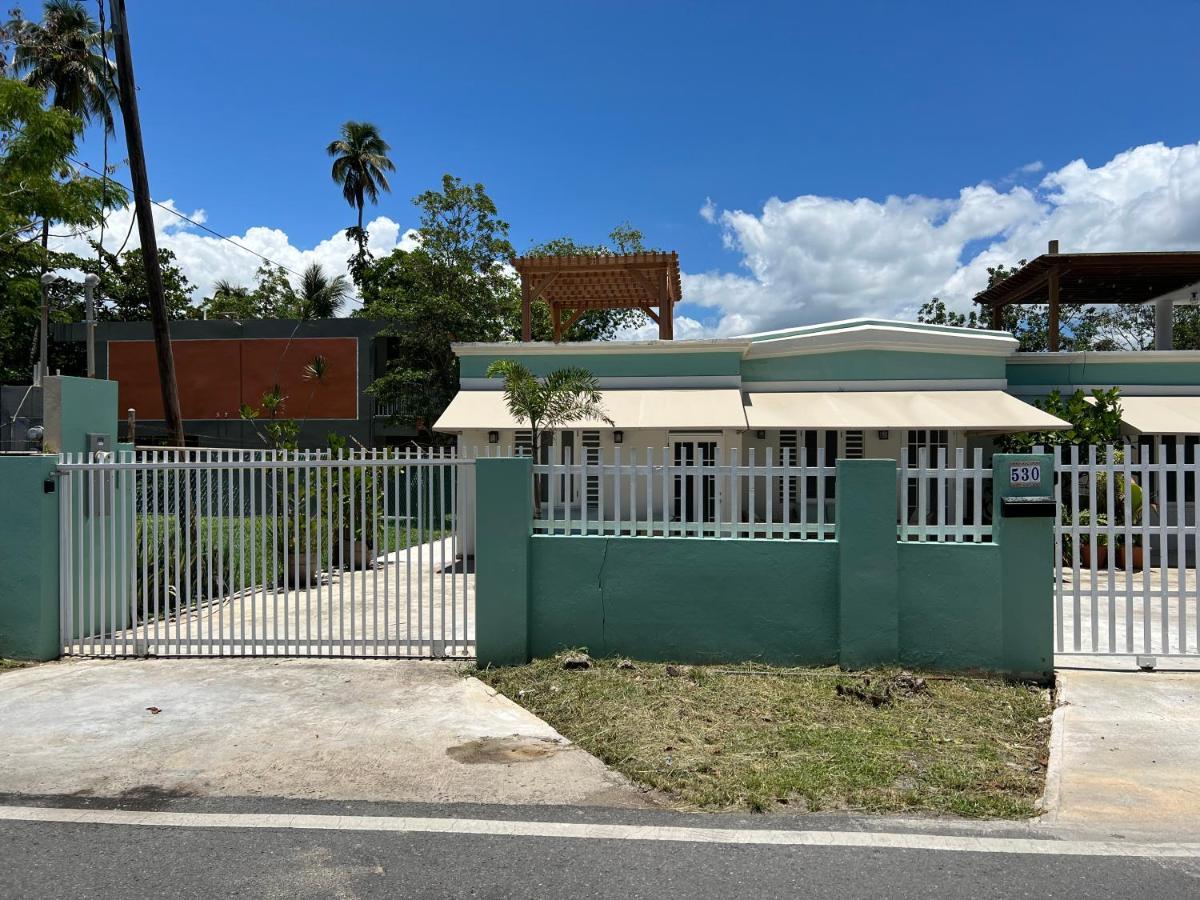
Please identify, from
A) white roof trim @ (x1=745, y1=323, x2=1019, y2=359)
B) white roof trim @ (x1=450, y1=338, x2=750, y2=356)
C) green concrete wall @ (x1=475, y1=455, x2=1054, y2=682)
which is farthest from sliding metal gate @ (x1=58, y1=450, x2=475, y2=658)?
white roof trim @ (x1=745, y1=323, x2=1019, y2=359)

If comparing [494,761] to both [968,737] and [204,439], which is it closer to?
[968,737]

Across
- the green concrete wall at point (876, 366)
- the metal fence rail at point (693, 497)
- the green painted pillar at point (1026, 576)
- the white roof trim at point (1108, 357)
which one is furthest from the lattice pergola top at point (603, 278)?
the green painted pillar at point (1026, 576)

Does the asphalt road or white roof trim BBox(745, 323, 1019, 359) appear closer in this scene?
the asphalt road

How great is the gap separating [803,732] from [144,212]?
1166 cm

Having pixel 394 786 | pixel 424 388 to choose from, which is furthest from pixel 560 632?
pixel 424 388

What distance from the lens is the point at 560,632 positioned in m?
7.01

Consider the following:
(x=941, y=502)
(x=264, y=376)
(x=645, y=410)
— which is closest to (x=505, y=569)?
(x=941, y=502)

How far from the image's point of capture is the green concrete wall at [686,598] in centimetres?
674

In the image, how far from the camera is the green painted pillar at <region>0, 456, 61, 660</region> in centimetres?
Answer: 729

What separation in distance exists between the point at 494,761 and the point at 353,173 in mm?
41661

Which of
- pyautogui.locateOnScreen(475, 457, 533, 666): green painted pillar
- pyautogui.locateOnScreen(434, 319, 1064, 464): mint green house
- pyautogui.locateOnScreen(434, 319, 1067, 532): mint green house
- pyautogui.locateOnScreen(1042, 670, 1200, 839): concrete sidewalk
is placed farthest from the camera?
pyautogui.locateOnScreen(434, 319, 1064, 464): mint green house

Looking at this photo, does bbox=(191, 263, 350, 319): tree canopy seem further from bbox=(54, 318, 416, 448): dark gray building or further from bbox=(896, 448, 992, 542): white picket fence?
bbox=(896, 448, 992, 542): white picket fence

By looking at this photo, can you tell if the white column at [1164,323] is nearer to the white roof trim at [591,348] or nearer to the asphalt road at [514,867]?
the white roof trim at [591,348]

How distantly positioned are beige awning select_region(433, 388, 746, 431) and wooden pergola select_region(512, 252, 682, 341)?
1965 millimetres
